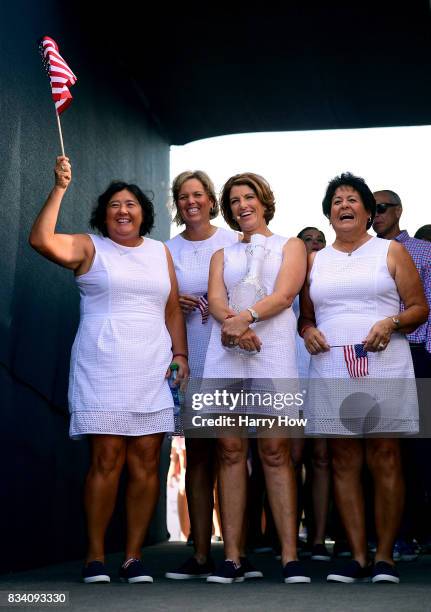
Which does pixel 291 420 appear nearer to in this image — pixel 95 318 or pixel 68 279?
pixel 95 318

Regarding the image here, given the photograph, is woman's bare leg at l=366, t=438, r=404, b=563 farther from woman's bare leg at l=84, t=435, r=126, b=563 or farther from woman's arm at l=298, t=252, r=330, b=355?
woman's bare leg at l=84, t=435, r=126, b=563

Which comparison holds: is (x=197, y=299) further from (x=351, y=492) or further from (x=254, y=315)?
(x=351, y=492)

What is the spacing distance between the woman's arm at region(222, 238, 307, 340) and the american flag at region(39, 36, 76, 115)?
116cm

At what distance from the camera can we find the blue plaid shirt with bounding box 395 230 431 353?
5152 mm

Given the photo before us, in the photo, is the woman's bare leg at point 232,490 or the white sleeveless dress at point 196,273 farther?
the white sleeveless dress at point 196,273

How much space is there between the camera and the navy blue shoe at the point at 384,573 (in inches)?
150

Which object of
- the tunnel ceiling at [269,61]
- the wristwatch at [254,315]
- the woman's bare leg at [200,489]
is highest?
the tunnel ceiling at [269,61]

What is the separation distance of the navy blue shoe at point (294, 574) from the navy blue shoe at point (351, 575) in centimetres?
11

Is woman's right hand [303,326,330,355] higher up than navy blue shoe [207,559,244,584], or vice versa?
woman's right hand [303,326,330,355]

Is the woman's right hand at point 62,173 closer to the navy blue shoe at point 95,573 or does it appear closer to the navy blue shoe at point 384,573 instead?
the navy blue shoe at point 95,573

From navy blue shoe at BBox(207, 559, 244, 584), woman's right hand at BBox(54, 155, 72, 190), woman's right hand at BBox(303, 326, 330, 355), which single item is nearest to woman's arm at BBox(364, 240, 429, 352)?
woman's right hand at BBox(303, 326, 330, 355)

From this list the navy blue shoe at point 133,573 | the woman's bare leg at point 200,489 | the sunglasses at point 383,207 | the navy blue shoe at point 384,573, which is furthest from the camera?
the sunglasses at point 383,207

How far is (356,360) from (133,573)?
3.99 feet

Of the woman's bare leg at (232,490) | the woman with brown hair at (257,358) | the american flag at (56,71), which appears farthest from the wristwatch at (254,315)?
the american flag at (56,71)
